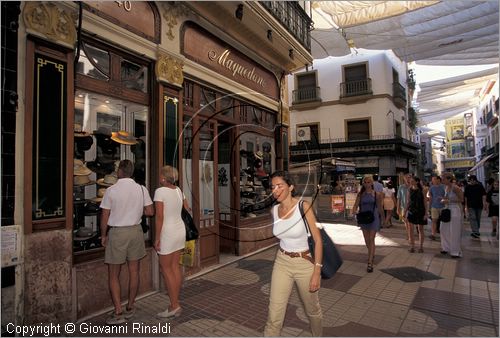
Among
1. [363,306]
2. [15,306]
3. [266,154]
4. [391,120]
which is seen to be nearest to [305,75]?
[391,120]

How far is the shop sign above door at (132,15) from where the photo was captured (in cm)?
422

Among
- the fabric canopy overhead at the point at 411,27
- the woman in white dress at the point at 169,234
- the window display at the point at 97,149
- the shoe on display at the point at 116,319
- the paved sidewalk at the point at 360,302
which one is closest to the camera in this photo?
the paved sidewalk at the point at 360,302

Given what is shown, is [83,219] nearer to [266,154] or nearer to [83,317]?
[83,317]

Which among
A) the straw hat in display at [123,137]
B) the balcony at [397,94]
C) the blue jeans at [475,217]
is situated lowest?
the blue jeans at [475,217]

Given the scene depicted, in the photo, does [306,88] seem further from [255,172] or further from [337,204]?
[255,172]

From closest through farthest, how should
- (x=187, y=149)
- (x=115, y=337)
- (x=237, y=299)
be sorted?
(x=115, y=337)
(x=237, y=299)
(x=187, y=149)

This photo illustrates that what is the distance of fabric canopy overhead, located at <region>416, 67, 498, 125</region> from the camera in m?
19.0

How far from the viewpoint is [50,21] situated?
362cm

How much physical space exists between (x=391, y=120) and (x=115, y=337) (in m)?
21.5

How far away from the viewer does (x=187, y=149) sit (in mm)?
5781

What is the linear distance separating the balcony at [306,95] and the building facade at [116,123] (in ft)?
47.8

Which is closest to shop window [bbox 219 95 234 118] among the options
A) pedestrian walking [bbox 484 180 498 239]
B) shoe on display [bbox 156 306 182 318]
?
shoe on display [bbox 156 306 182 318]

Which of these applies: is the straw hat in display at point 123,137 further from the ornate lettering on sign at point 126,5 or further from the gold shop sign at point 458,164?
the gold shop sign at point 458,164

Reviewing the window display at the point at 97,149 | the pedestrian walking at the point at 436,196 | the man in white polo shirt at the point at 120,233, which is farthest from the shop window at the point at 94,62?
the pedestrian walking at the point at 436,196
